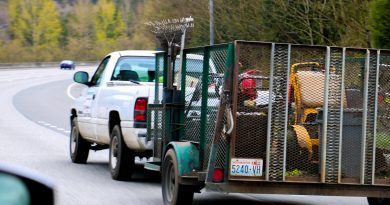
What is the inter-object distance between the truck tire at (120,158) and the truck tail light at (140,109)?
0.47 metres

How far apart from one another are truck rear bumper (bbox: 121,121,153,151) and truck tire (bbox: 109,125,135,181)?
134 millimetres

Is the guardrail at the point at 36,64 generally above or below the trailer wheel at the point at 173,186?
above

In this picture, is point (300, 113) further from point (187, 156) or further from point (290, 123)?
point (187, 156)

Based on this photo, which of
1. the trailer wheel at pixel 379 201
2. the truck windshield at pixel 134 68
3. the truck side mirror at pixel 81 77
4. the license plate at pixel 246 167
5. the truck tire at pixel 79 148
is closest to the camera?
the license plate at pixel 246 167

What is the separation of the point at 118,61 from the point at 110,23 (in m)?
168

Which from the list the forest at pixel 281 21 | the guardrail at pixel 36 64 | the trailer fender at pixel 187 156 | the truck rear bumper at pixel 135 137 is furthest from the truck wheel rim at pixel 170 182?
the guardrail at pixel 36 64

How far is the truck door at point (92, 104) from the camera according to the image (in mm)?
14336

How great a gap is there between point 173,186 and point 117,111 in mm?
3452

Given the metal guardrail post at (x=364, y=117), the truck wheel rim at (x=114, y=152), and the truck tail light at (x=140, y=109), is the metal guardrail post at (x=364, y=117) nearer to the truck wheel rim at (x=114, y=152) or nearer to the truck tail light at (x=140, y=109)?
the truck tail light at (x=140, y=109)

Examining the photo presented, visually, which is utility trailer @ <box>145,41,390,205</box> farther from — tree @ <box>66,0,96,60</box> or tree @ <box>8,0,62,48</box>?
tree @ <box>8,0,62,48</box>

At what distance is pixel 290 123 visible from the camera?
346 inches

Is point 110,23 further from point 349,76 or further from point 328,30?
point 349,76

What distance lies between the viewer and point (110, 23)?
181 meters

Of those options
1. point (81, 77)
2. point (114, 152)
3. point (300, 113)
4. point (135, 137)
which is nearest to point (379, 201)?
point (300, 113)
